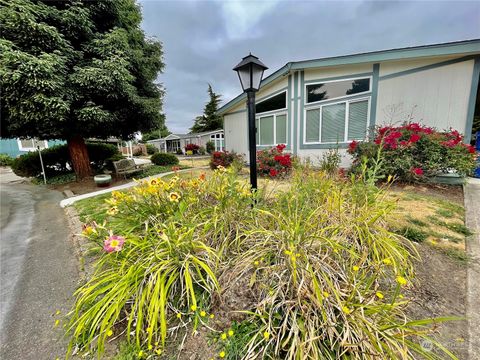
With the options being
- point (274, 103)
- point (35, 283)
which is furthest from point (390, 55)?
point (35, 283)

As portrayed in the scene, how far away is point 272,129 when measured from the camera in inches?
351

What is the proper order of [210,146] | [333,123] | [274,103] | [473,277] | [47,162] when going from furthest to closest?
1. [210,146]
2. [47,162]
3. [274,103]
4. [333,123]
5. [473,277]

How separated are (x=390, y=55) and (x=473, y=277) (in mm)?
6276

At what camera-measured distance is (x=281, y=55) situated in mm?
9023

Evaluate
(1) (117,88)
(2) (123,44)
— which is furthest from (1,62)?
(2) (123,44)

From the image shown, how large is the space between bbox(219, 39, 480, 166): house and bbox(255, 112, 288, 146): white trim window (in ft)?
0.13

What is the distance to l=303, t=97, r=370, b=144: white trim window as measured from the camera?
21.9 feet

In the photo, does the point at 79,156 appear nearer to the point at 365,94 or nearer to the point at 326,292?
the point at 326,292

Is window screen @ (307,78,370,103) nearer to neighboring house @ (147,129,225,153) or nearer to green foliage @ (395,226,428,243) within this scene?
green foliage @ (395,226,428,243)

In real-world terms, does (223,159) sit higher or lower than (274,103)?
lower

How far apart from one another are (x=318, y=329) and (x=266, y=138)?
852 centimetres

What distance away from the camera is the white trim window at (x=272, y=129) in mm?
8406

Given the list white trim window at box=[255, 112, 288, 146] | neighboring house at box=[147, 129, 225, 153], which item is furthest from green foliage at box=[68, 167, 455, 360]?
neighboring house at box=[147, 129, 225, 153]

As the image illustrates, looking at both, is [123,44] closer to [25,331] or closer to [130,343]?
[25,331]
